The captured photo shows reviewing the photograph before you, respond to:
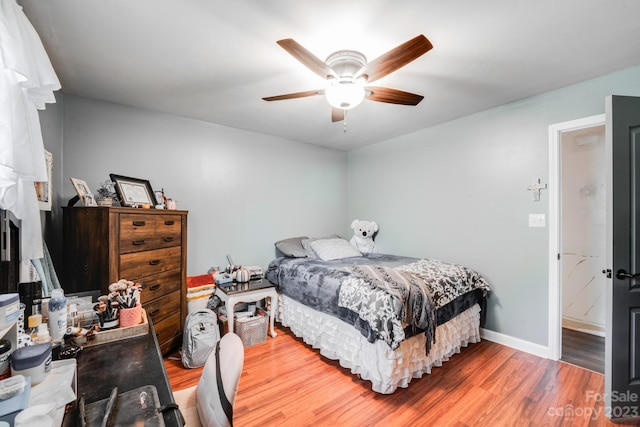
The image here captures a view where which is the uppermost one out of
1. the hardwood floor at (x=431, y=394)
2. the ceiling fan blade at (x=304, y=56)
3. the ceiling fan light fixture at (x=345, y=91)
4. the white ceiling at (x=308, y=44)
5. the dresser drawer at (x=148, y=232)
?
the white ceiling at (x=308, y=44)

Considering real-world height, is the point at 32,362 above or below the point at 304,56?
below

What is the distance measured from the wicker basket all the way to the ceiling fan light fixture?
7.31 ft

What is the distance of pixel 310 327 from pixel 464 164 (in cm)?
244

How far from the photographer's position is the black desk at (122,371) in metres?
0.85

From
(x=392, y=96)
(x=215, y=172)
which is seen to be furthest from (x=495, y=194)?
(x=215, y=172)

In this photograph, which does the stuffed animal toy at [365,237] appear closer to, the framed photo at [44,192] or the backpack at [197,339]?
the backpack at [197,339]

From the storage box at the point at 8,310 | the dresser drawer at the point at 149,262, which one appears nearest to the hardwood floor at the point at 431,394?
the dresser drawer at the point at 149,262

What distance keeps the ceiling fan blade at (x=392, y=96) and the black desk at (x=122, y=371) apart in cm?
191

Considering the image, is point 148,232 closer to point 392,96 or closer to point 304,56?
point 304,56

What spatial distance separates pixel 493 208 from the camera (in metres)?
2.75

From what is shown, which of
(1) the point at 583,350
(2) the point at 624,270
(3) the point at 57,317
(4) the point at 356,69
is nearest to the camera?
(3) the point at 57,317

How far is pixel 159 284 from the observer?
7.30ft

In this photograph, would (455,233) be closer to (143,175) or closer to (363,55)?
(363,55)

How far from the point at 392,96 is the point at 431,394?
2197mm
